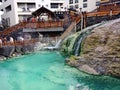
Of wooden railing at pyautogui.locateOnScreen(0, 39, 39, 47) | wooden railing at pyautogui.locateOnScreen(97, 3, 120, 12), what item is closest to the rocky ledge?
wooden railing at pyautogui.locateOnScreen(0, 39, 39, 47)

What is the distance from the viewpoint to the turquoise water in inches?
699

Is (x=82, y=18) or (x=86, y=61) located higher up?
(x=82, y=18)

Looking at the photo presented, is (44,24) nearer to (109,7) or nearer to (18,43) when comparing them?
(18,43)

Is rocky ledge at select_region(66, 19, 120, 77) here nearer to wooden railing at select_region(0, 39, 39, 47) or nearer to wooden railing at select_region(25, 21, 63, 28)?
wooden railing at select_region(0, 39, 39, 47)

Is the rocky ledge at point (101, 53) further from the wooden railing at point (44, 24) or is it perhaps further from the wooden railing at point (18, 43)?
the wooden railing at point (44, 24)

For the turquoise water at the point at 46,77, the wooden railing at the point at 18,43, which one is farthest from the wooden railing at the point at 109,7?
the turquoise water at the point at 46,77

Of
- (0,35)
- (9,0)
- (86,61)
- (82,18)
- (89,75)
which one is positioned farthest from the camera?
(9,0)

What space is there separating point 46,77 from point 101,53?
5.51m

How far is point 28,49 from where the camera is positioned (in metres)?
33.0

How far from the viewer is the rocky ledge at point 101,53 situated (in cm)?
1988

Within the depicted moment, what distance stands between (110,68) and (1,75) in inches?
406

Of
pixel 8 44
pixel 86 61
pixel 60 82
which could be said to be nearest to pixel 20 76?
pixel 60 82

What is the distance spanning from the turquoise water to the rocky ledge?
82 centimetres

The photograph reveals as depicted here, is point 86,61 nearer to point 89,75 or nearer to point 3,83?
point 89,75
